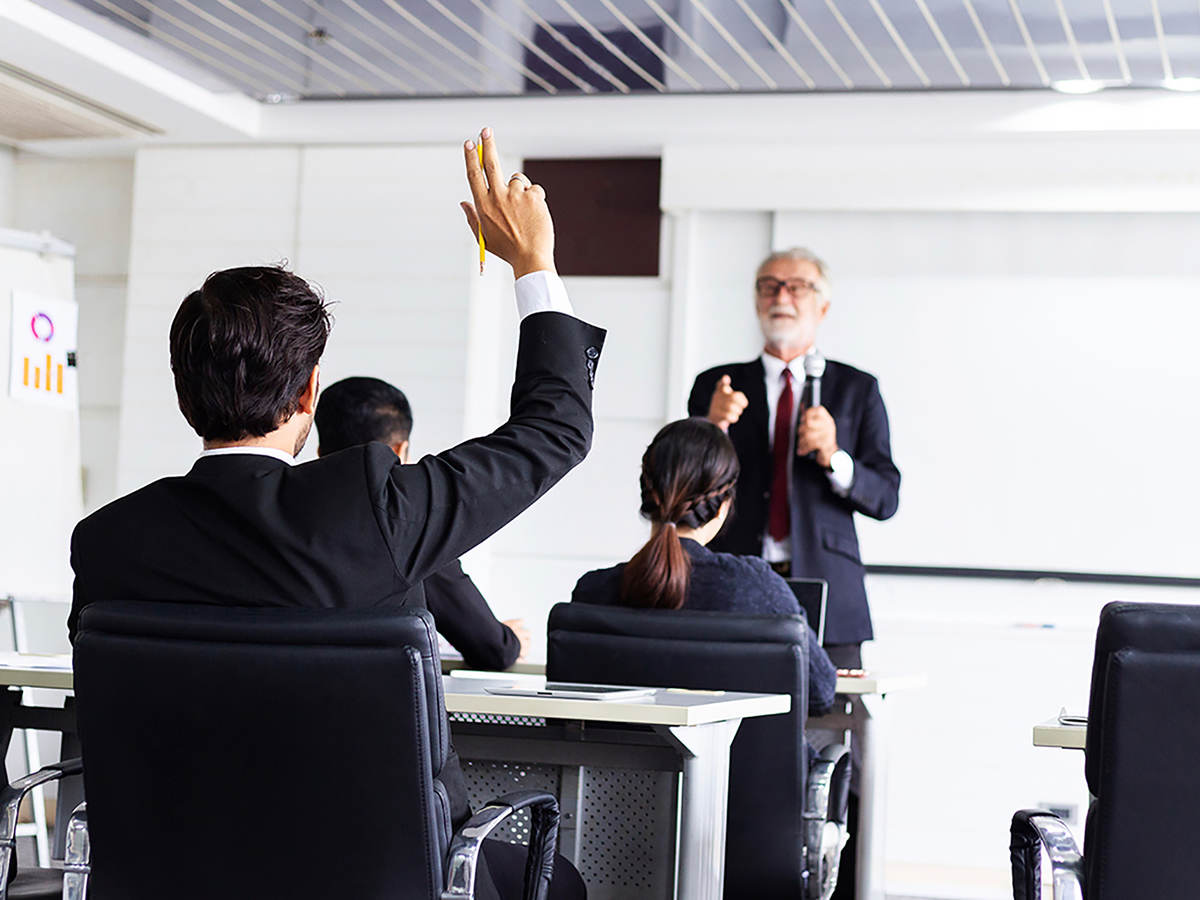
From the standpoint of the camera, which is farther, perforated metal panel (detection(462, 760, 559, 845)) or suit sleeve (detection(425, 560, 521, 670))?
suit sleeve (detection(425, 560, 521, 670))

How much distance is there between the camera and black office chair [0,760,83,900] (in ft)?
6.47

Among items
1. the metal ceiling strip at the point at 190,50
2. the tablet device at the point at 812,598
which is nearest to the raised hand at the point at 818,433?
the tablet device at the point at 812,598

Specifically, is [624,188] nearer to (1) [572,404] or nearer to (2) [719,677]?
(2) [719,677]

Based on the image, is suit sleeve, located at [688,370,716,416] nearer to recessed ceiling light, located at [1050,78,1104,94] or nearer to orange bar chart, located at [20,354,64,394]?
recessed ceiling light, located at [1050,78,1104,94]

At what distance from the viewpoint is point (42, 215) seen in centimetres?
649

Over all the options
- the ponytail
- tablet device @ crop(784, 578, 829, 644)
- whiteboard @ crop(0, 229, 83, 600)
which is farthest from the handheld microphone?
whiteboard @ crop(0, 229, 83, 600)

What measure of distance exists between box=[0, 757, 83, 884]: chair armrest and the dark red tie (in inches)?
98.3

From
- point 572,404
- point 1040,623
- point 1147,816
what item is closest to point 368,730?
point 572,404

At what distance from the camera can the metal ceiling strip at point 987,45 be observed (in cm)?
450

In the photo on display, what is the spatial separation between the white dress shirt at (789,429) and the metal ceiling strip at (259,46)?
6.79 feet

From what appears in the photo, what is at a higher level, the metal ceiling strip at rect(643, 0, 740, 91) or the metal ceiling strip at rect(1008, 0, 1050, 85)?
the metal ceiling strip at rect(643, 0, 740, 91)

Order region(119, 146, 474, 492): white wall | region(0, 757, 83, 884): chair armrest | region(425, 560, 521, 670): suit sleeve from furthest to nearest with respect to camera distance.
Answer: region(119, 146, 474, 492): white wall
region(425, 560, 521, 670): suit sleeve
region(0, 757, 83, 884): chair armrest

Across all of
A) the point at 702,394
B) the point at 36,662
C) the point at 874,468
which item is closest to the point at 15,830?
the point at 36,662

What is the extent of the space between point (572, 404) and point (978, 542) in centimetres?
413
